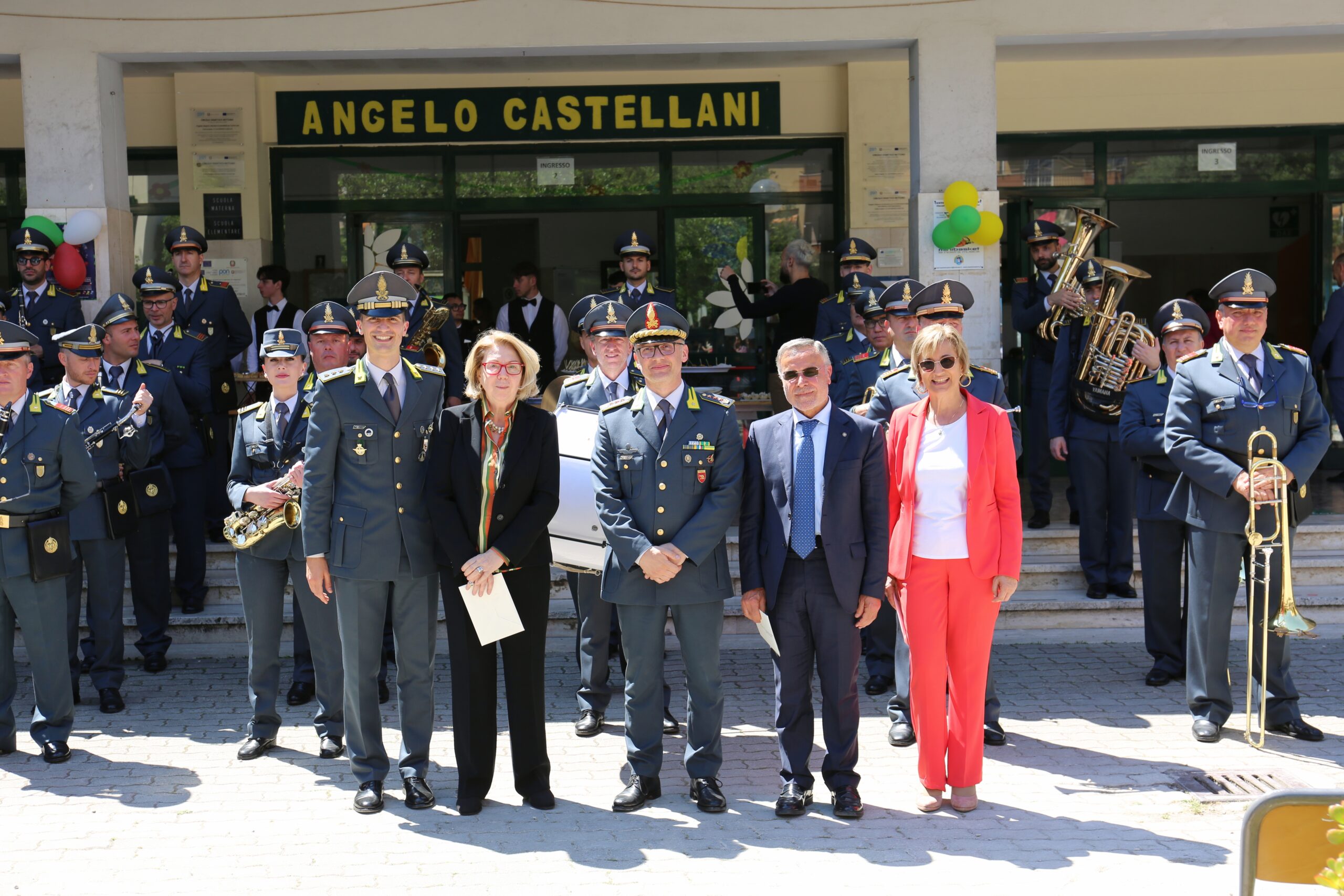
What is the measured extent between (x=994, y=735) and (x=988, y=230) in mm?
4151

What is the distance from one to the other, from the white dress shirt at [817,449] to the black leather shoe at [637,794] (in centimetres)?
125

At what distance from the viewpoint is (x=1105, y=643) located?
7.97 m

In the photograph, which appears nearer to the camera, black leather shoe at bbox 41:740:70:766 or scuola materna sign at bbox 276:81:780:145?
black leather shoe at bbox 41:740:70:766

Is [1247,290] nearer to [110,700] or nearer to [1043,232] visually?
[1043,232]

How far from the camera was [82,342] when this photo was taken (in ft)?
22.5

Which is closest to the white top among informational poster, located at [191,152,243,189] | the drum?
the drum

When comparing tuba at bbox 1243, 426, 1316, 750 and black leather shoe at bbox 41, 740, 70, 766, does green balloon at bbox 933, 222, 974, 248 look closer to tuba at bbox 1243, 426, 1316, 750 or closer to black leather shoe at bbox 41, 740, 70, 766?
tuba at bbox 1243, 426, 1316, 750

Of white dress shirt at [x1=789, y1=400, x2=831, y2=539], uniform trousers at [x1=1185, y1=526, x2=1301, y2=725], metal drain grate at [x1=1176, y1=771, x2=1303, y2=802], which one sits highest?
white dress shirt at [x1=789, y1=400, x2=831, y2=539]

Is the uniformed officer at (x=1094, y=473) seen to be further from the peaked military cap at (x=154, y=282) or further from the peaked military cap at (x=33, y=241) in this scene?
the peaked military cap at (x=33, y=241)

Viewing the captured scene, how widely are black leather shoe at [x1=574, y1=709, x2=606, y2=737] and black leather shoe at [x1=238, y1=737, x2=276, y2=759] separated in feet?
4.80

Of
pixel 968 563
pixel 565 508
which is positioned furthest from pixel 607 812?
pixel 968 563

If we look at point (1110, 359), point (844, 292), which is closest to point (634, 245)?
point (844, 292)

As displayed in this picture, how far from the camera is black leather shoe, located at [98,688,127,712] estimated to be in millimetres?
6836

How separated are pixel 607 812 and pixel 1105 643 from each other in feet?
13.2
